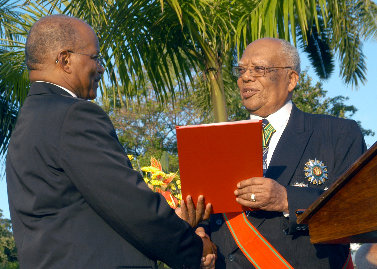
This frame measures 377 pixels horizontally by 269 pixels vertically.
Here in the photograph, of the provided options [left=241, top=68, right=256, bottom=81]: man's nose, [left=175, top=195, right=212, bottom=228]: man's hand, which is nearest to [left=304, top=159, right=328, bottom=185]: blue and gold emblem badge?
[left=175, top=195, right=212, bottom=228]: man's hand

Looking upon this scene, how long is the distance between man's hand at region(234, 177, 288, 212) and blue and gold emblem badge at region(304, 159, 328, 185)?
0.30 m

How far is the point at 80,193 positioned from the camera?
2.35 meters

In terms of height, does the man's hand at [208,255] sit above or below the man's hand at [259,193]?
below

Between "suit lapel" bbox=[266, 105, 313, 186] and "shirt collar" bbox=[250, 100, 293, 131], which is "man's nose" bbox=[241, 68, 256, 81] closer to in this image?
"shirt collar" bbox=[250, 100, 293, 131]

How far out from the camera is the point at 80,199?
2.35 m

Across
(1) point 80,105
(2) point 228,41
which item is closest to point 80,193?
(1) point 80,105

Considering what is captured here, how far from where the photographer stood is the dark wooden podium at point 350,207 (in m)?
1.96

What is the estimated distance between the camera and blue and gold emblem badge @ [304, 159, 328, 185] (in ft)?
10.4

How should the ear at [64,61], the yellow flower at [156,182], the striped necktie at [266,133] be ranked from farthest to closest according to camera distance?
1. the yellow flower at [156,182]
2. the striped necktie at [266,133]
3. the ear at [64,61]

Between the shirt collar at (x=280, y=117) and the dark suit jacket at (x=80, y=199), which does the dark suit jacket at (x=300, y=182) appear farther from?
the dark suit jacket at (x=80, y=199)

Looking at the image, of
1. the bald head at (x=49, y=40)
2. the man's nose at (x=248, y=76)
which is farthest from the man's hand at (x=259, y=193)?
the bald head at (x=49, y=40)

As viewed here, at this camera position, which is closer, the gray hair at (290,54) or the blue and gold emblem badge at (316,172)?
the blue and gold emblem badge at (316,172)

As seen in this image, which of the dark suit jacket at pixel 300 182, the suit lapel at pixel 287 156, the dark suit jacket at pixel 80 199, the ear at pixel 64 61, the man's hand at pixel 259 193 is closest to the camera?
the dark suit jacket at pixel 80 199

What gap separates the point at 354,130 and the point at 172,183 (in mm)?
2539
